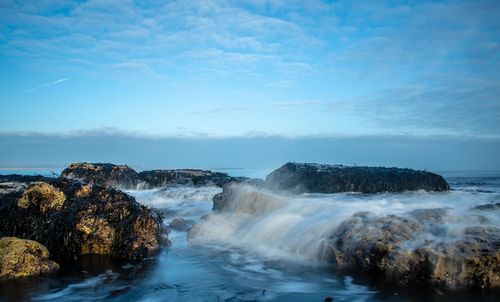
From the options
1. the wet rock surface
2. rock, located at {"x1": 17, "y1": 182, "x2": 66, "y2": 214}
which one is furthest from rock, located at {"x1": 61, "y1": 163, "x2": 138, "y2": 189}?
the wet rock surface

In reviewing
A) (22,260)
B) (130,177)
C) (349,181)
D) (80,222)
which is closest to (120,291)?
(22,260)

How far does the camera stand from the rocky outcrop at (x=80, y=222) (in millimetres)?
6758

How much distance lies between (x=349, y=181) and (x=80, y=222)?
8.96m

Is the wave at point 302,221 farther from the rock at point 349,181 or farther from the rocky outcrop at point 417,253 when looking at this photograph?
the rock at point 349,181

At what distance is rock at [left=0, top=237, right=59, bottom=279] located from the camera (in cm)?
529

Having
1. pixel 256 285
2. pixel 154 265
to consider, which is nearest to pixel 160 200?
pixel 154 265

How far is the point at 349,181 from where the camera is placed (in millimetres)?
13211

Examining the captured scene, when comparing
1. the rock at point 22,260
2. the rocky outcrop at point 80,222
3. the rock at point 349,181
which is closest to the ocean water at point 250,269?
the rock at point 22,260

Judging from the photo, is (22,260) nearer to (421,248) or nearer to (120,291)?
(120,291)

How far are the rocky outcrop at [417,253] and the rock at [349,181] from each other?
6550mm

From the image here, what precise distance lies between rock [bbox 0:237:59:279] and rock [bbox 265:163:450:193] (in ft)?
25.9

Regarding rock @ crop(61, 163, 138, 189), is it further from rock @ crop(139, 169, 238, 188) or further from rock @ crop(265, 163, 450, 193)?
rock @ crop(265, 163, 450, 193)

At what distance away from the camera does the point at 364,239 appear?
5.77 meters

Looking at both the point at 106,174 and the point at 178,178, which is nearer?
the point at 106,174
